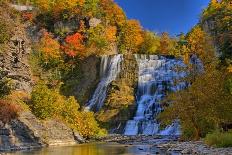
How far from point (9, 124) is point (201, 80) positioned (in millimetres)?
16353

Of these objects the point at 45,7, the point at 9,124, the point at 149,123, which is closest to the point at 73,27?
the point at 45,7

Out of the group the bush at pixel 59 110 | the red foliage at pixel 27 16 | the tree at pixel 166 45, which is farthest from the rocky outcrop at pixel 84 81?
the tree at pixel 166 45

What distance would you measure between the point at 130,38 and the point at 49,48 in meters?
16.4

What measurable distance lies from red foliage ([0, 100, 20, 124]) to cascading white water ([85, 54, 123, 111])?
64.5ft

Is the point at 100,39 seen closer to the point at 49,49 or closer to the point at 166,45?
the point at 49,49

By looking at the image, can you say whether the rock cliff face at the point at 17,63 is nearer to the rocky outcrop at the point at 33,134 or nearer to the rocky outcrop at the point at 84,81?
the rocky outcrop at the point at 33,134

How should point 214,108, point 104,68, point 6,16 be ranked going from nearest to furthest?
point 214,108, point 6,16, point 104,68

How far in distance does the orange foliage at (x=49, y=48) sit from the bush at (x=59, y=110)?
73.3 feet

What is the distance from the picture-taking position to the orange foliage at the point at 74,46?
2717 inches

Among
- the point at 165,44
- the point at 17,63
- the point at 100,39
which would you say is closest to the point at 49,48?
the point at 100,39

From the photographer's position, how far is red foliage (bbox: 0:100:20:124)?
3674 cm

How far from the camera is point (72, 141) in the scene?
4059 centimetres

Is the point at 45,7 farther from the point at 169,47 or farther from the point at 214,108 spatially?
the point at 214,108

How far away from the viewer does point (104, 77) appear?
6381cm
